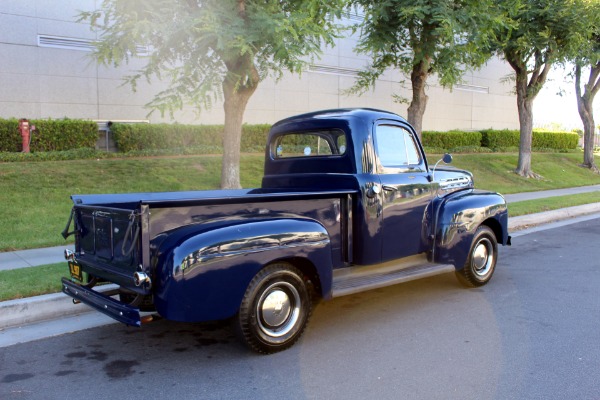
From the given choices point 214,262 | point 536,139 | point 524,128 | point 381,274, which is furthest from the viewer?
point 536,139

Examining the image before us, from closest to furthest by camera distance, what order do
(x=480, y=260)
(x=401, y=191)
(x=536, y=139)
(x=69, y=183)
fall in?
1. (x=401, y=191)
2. (x=480, y=260)
3. (x=69, y=183)
4. (x=536, y=139)

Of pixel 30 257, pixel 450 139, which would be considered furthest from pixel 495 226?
pixel 450 139

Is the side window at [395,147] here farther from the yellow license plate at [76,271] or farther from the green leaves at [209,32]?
the green leaves at [209,32]

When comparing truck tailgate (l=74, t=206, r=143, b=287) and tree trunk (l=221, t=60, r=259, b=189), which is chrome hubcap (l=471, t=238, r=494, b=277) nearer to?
truck tailgate (l=74, t=206, r=143, b=287)

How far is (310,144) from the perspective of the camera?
613cm

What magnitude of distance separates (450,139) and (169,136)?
13322 millimetres

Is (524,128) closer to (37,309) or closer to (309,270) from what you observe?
(309,270)

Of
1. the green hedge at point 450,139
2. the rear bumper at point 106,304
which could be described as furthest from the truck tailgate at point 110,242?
the green hedge at point 450,139

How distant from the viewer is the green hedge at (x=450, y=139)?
22875 millimetres

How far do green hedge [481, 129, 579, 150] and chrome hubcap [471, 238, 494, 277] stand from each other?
20231 mm

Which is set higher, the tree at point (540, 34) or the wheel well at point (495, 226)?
the tree at point (540, 34)

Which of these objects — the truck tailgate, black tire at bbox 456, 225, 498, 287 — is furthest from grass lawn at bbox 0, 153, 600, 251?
black tire at bbox 456, 225, 498, 287

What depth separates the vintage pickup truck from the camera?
401 cm

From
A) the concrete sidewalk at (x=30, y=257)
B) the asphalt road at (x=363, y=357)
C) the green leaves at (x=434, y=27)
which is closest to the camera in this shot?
the asphalt road at (x=363, y=357)
